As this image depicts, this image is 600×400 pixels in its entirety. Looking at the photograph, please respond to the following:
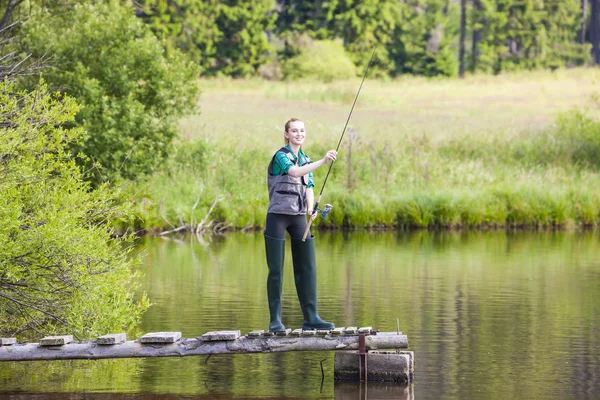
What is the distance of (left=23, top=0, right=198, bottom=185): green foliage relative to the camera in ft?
90.3

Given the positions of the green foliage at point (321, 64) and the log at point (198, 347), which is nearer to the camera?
the log at point (198, 347)

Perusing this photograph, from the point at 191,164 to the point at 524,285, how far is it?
15.6 metres

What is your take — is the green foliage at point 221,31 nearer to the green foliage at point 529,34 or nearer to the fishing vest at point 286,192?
the green foliage at point 529,34

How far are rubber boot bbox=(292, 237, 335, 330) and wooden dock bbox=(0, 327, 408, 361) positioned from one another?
0.39 m

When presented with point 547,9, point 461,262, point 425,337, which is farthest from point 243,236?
point 547,9

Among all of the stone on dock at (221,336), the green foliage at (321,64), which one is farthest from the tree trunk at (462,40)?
the stone on dock at (221,336)

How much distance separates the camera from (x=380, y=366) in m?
11.9

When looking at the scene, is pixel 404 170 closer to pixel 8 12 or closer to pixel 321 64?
pixel 8 12

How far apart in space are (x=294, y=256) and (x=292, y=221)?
0.41 m

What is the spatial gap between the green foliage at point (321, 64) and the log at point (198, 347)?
203 feet

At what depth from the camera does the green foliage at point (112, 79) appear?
27.5 meters

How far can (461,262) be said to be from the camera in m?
24.7

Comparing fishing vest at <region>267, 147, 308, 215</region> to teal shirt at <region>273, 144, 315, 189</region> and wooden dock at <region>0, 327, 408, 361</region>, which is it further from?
wooden dock at <region>0, 327, 408, 361</region>

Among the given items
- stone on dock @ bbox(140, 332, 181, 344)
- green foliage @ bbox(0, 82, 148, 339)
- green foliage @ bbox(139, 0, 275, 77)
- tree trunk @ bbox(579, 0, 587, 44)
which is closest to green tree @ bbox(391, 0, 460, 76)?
green foliage @ bbox(139, 0, 275, 77)
